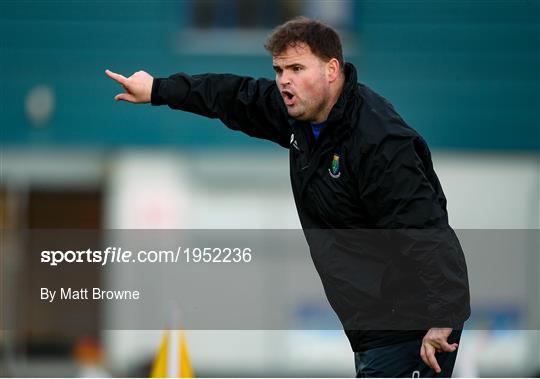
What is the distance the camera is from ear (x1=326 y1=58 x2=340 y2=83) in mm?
4230

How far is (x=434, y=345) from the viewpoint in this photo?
3.92m

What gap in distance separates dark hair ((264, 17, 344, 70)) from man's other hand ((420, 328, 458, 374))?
1041 mm

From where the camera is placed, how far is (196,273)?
8680 mm

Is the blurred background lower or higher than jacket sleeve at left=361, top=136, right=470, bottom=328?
higher

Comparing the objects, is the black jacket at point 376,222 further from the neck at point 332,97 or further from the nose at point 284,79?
the nose at point 284,79

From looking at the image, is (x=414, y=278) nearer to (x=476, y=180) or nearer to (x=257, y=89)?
(x=257, y=89)

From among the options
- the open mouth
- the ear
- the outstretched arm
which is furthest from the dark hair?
the outstretched arm

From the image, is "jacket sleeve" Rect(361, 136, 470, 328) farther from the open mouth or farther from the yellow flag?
the yellow flag

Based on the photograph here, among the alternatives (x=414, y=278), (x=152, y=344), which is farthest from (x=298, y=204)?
(x=152, y=344)

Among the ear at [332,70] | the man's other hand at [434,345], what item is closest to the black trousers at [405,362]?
the man's other hand at [434,345]

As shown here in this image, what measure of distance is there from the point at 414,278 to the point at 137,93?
132 cm

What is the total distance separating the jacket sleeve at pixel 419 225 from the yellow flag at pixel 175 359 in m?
1.42

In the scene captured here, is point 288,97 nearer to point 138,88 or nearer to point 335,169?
point 335,169

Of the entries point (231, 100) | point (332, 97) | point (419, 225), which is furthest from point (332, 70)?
point (419, 225)
